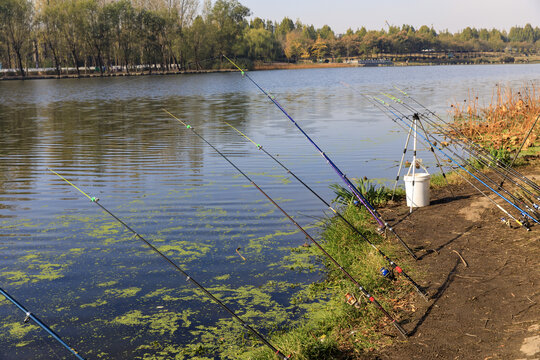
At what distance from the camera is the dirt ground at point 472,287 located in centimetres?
556

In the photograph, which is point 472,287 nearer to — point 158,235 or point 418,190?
point 418,190

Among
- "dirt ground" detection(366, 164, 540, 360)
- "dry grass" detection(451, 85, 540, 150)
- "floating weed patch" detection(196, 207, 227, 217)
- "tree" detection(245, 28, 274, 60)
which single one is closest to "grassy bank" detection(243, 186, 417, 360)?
"dirt ground" detection(366, 164, 540, 360)

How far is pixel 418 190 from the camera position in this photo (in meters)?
10.3

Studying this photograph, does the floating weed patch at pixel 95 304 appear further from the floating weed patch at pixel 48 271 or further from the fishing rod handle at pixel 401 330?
the fishing rod handle at pixel 401 330

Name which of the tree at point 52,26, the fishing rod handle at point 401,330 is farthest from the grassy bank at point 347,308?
the tree at point 52,26

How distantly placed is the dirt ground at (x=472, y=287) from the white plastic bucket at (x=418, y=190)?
0.34 meters

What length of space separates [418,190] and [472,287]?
368 cm

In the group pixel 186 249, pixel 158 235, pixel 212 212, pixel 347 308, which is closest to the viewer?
pixel 347 308

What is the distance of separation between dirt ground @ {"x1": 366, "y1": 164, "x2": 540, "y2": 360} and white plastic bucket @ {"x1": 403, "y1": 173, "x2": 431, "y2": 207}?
34 cm

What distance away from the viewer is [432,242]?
8.61m

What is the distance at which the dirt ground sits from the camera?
5558 millimetres

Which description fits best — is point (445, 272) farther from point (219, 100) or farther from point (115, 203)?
point (219, 100)

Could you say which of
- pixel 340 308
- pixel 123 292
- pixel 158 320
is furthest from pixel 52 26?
pixel 340 308

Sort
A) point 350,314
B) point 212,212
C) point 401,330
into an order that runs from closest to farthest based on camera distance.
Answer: point 401,330 → point 350,314 → point 212,212
